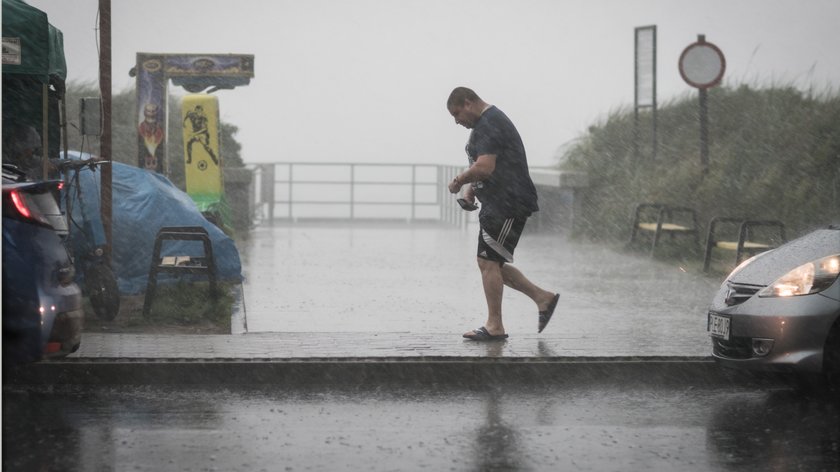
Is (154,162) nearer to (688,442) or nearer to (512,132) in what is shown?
(512,132)

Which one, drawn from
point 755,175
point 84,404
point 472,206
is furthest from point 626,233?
point 84,404

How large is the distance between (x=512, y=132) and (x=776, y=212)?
859 cm

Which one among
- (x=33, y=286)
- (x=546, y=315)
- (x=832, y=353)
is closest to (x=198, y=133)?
(x=546, y=315)

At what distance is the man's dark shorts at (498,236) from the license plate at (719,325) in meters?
1.67

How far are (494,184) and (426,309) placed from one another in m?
2.74

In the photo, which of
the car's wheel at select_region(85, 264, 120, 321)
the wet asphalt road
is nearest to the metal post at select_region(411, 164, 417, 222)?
the car's wheel at select_region(85, 264, 120, 321)

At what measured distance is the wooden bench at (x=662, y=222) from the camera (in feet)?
54.2

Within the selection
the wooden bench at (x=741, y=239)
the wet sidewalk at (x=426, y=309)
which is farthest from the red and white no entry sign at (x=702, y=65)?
the wet sidewalk at (x=426, y=309)

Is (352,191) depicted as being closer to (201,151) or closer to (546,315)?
(201,151)

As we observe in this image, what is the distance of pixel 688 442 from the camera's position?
6.01 m

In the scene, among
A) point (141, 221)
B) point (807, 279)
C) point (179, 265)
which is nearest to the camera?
point (807, 279)

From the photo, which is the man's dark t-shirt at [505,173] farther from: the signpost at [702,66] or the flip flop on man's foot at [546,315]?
the signpost at [702,66]

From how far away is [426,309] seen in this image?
36.9 ft

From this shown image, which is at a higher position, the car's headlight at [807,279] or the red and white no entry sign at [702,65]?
the red and white no entry sign at [702,65]
